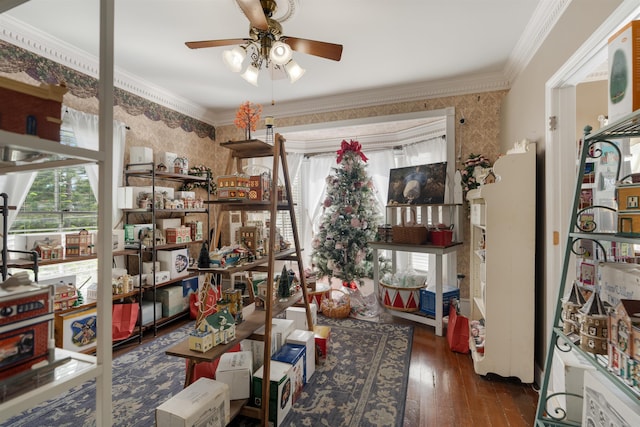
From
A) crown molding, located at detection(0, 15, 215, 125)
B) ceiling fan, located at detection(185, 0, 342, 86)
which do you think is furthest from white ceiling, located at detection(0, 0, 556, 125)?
ceiling fan, located at detection(185, 0, 342, 86)

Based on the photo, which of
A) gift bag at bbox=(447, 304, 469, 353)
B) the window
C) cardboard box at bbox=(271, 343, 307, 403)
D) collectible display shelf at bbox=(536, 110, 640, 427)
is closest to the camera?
collectible display shelf at bbox=(536, 110, 640, 427)

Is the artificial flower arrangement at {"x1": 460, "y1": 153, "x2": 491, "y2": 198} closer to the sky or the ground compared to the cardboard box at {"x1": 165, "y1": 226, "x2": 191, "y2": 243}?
closer to the sky

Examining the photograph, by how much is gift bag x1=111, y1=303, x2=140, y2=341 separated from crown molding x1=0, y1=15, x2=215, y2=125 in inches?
93.3

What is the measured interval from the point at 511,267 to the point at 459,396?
1025 millimetres

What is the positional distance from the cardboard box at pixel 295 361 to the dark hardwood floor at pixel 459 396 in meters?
0.74

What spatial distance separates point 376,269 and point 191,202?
252cm

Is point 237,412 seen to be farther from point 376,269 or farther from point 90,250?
point 376,269

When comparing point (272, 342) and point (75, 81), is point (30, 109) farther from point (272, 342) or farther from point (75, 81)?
point (75, 81)

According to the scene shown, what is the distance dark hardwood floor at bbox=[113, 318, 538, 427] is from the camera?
195cm

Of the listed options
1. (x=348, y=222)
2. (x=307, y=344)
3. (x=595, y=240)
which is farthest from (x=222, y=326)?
(x=348, y=222)

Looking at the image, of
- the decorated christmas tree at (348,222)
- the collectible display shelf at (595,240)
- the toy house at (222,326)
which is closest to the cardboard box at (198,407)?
the toy house at (222,326)

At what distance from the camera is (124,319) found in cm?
299

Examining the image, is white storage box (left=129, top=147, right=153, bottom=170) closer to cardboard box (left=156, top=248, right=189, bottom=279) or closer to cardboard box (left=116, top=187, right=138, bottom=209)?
cardboard box (left=116, top=187, right=138, bottom=209)

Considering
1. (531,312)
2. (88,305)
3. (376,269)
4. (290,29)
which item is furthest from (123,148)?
(531,312)
